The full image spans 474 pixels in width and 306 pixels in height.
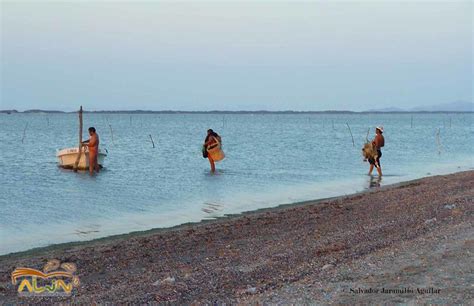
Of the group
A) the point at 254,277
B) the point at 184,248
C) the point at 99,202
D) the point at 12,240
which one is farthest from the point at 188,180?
the point at 254,277

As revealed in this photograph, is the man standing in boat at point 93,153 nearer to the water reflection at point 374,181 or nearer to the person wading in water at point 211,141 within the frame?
the person wading in water at point 211,141

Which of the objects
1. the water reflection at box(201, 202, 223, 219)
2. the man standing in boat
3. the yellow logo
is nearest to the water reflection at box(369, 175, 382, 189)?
the water reflection at box(201, 202, 223, 219)

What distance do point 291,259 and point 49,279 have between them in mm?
3207

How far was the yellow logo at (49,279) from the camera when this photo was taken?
7762 millimetres

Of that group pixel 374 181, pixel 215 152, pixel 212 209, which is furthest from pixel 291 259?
pixel 215 152

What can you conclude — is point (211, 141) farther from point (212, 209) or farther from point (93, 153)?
point (212, 209)

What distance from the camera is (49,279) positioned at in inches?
337

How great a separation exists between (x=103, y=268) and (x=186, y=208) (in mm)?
8191

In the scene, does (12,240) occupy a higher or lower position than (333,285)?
lower

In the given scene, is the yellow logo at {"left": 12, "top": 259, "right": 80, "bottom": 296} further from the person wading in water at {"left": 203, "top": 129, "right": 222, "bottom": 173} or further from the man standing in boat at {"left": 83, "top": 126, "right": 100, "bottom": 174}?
the man standing in boat at {"left": 83, "top": 126, "right": 100, "bottom": 174}

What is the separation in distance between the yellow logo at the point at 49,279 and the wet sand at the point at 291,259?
0.15 m

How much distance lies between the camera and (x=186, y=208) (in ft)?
57.0

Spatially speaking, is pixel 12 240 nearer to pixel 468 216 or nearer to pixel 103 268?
pixel 103 268

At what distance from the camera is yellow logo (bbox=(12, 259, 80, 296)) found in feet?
25.5
